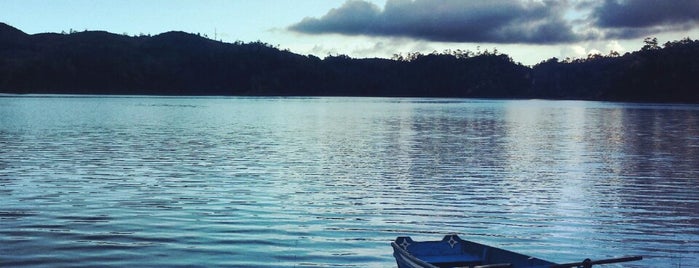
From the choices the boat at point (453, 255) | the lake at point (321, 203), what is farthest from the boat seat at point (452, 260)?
the lake at point (321, 203)

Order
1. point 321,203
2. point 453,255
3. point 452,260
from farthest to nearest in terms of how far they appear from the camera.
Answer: point 321,203
point 453,255
point 452,260

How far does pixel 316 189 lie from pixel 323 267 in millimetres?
12174

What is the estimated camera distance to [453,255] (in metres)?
15.1

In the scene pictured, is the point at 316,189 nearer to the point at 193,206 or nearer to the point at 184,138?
the point at 193,206

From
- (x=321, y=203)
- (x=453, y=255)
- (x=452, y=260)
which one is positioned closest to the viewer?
(x=452, y=260)

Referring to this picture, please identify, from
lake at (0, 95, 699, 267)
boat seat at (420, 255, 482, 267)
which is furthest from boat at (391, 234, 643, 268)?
lake at (0, 95, 699, 267)

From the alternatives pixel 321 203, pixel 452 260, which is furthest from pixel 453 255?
pixel 321 203

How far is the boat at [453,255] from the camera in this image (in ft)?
45.4

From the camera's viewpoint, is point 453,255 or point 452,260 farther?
point 453,255

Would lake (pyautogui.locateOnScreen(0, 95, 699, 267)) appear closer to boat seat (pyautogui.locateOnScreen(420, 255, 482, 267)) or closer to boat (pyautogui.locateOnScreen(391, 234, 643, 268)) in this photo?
boat (pyautogui.locateOnScreen(391, 234, 643, 268))

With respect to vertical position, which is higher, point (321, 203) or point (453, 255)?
point (453, 255)

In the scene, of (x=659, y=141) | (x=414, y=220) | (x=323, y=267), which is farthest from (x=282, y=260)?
(x=659, y=141)

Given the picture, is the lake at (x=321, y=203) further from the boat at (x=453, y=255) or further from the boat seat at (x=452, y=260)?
the boat seat at (x=452, y=260)

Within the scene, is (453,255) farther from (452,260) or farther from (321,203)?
(321,203)
